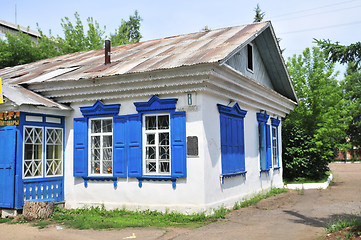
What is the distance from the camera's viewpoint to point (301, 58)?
19.7m

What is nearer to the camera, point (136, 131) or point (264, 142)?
point (136, 131)

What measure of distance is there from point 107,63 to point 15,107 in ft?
9.96

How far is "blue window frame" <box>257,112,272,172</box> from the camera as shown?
1295cm

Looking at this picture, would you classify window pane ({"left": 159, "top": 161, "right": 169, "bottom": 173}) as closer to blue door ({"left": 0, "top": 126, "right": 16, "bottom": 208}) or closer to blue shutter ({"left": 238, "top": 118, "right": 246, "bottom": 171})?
blue shutter ({"left": 238, "top": 118, "right": 246, "bottom": 171})

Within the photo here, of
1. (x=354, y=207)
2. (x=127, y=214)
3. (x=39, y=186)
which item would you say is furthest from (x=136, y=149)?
(x=354, y=207)

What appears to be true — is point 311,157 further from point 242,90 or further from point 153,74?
point 153,74

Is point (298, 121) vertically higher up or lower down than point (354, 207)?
higher up

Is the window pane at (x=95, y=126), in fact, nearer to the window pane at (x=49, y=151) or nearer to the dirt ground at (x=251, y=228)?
the window pane at (x=49, y=151)

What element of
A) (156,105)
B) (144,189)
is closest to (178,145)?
(156,105)

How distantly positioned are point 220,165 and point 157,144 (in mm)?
1684

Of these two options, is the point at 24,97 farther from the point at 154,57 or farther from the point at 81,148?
the point at 154,57

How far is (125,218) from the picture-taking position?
29.1 ft

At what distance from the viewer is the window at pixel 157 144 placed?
940 cm

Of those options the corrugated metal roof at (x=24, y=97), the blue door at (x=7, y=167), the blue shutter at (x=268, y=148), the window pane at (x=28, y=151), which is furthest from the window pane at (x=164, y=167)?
the blue shutter at (x=268, y=148)
